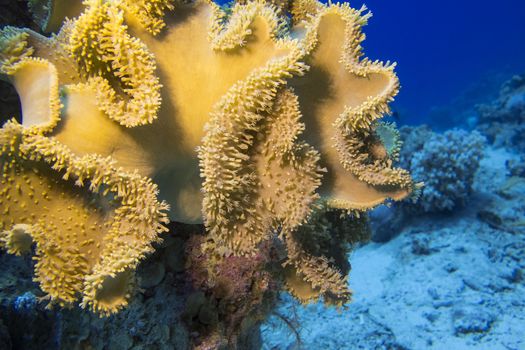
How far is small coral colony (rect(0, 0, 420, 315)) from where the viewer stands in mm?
1416

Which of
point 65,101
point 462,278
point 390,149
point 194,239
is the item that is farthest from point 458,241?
point 65,101

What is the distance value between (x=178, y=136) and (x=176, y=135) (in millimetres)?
10

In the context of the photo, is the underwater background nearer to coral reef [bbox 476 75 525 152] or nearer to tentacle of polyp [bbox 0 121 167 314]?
coral reef [bbox 476 75 525 152]

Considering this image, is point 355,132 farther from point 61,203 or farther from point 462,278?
point 462,278

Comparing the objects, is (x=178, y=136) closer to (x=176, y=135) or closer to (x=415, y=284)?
(x=176, y=135)

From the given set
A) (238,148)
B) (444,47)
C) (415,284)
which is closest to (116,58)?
(238,148)

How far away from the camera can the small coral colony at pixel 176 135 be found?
1.42 meters

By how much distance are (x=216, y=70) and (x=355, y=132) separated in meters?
0.74

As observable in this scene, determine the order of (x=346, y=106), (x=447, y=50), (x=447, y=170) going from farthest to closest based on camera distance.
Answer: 1. (x=447, y=50)
2. (x=447, y=170)
3. (x=346, y=106)

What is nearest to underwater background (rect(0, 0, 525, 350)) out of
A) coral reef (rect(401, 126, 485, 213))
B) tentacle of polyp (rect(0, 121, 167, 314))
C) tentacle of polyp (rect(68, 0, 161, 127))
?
coral reef (rect(401, 126, 485, 213))

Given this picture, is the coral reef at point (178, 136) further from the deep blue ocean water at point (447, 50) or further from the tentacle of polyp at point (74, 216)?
the deep blue ocean water at point (447, 50)

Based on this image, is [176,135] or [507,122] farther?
[507,122]

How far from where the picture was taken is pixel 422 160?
7.47 m

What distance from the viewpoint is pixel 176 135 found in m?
1.65
